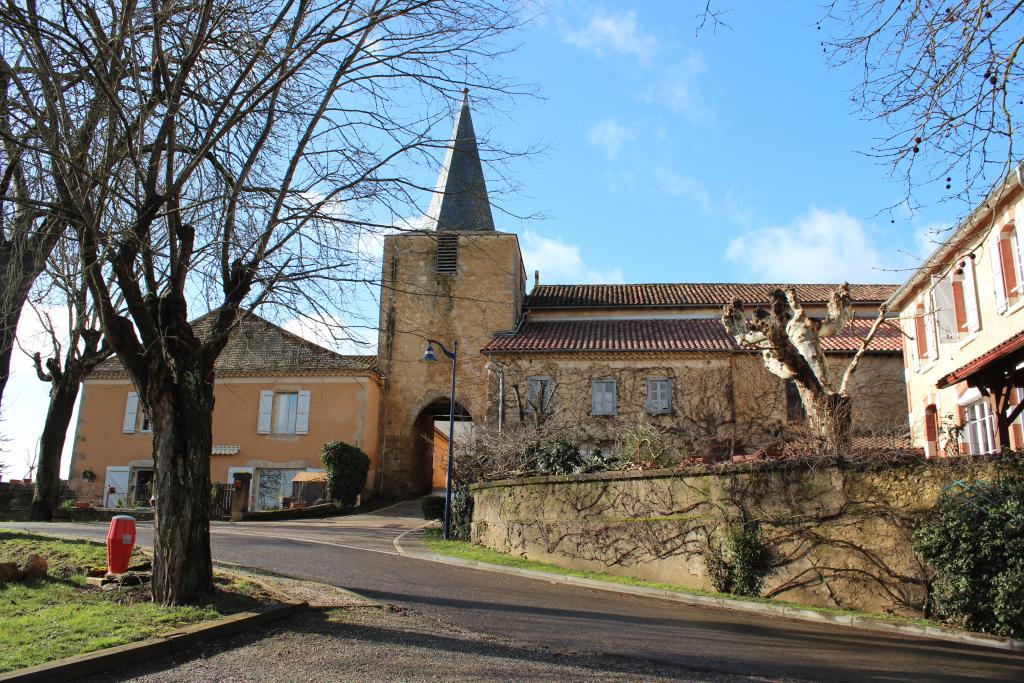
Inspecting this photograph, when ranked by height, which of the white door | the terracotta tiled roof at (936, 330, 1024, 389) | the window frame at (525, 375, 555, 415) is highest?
the window frame at (525, 375, 555, 415)

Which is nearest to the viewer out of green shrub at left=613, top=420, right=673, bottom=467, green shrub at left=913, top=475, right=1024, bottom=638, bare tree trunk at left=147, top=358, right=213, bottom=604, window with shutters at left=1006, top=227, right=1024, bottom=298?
bare tree trunk at left=147, top=358, right=213, bottom=604

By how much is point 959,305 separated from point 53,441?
22.6 m

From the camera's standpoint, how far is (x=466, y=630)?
796 centimetres

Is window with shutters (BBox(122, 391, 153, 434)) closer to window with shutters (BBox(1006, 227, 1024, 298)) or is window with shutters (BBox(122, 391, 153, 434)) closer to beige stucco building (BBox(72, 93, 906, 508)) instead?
beige stucco building (BBox(72, 93, 906, 508))

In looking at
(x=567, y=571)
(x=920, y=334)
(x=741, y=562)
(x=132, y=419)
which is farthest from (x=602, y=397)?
(x=132, y=419)

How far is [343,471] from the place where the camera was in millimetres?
26828

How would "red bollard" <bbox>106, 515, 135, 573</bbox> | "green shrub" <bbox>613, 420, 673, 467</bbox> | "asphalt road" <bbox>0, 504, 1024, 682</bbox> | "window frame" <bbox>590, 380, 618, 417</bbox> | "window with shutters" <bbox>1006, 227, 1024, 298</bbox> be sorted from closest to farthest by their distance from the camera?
1. "asphalt road" <bbox>0, 504, 1024, 682</bbox>
2. "red bollard" <bbox>106, 515, 135, 573</bbox>
3. "window with shutters" <bbox>1006, 227, 1024, 298</bbox>
4. "green shrub" <bbox>613, 420, 673, 467</bbox>
5. "window frame" <bbox>590, 380, 618, 417</bbox>

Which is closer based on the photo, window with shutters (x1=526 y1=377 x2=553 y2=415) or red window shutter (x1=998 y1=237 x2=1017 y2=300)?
red window shutter (x1=998 y1=237 x2=1017 y2=300)

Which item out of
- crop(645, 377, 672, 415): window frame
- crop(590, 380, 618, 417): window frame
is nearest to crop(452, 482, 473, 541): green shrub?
crop(590, 380, 618, 417): window frame

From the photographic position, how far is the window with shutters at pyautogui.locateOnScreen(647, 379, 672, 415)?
2567 centimetres

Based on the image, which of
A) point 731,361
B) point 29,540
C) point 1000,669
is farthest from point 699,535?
point 731,361

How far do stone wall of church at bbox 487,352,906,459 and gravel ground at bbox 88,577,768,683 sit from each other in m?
16.7

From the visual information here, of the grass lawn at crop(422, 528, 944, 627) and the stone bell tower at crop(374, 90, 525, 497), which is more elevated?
the stone bell tower at crop(374, 90, 525, 497)

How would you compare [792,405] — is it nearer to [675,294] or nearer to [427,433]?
[675,294]
